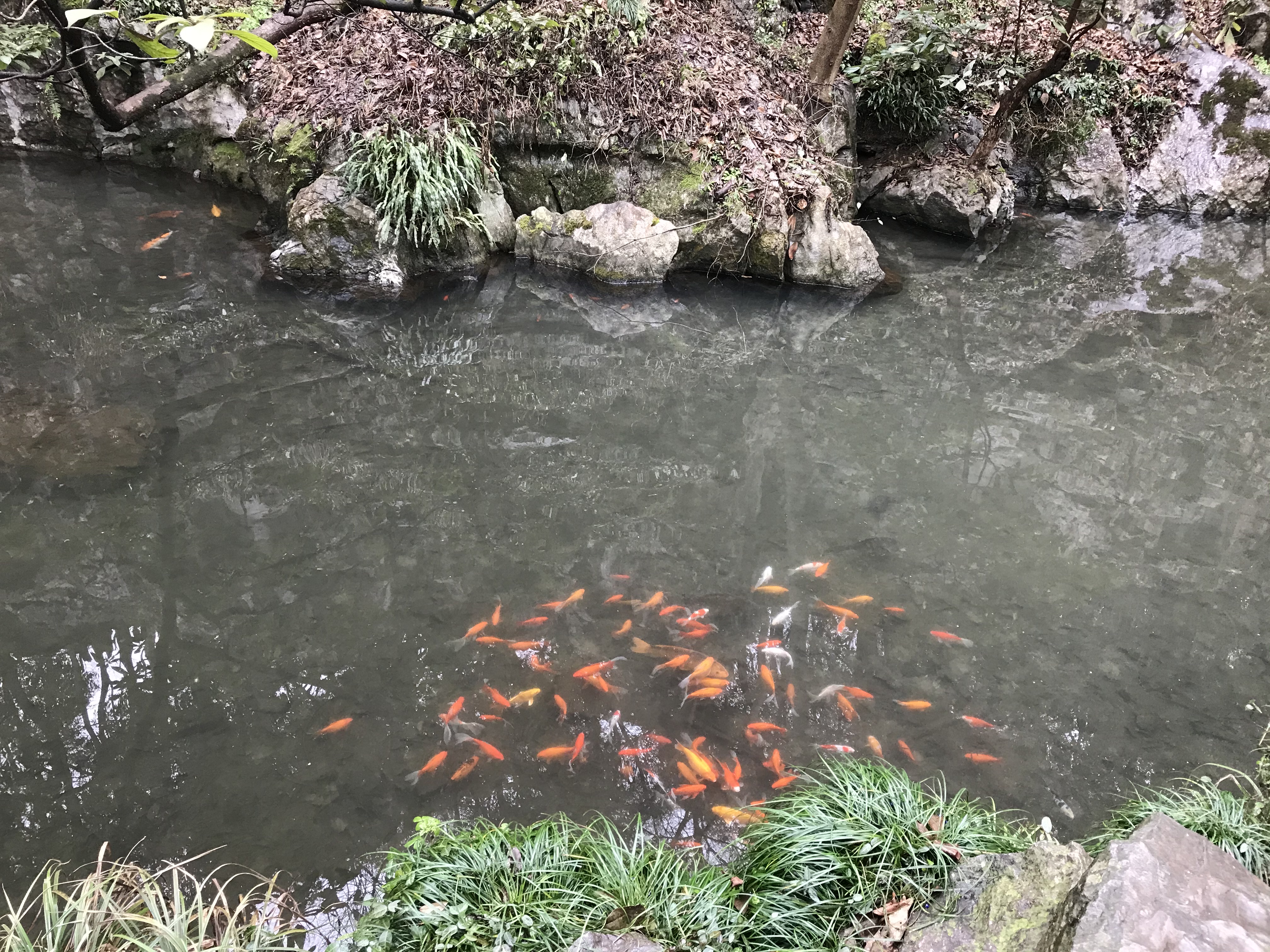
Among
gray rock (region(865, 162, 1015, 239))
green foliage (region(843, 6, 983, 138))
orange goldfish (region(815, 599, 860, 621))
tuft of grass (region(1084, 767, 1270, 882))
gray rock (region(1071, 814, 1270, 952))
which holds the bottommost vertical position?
orange goldfish (region(815, 599, 860, 621))

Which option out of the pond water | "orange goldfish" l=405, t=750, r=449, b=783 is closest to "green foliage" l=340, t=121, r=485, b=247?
the pond water

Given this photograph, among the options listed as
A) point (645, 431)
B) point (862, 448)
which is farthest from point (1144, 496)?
point (645, 431)

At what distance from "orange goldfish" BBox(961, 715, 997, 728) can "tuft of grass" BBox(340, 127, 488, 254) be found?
6213mm

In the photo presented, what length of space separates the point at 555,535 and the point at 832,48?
7.39 meters

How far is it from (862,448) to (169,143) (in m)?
8.79

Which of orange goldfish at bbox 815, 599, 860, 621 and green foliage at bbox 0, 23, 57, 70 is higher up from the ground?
green foliage at bbox 0, 23, 57, 70

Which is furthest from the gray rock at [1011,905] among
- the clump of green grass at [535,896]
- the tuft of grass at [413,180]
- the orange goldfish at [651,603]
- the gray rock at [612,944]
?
the tuft of grass at [413,180]

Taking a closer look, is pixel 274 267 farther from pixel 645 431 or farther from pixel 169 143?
pixel 645 431

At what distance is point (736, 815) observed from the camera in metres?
3.28

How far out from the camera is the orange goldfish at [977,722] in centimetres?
375

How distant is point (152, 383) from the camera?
559 centimetres

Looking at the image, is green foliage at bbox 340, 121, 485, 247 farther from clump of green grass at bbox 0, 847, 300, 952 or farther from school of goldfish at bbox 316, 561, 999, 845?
clump of green grass at bbox 0, 847, 300, 952

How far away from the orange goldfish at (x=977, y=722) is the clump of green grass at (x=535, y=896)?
1.67 m

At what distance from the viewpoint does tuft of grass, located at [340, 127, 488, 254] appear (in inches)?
286
